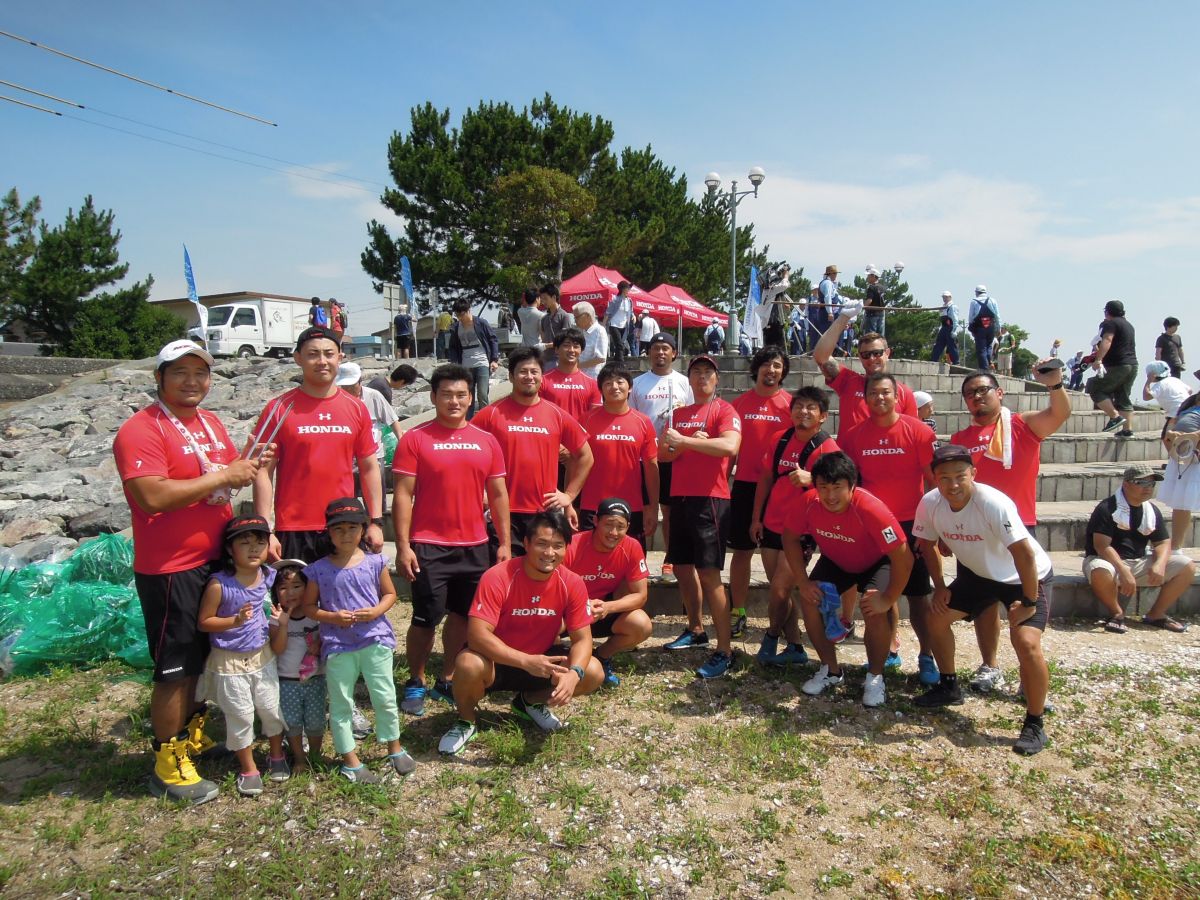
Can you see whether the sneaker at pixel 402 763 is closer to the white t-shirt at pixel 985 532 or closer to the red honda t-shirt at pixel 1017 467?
the white t-shirt at pixel 985 532

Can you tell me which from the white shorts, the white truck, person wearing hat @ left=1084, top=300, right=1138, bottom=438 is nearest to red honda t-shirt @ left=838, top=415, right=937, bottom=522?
the white shorts

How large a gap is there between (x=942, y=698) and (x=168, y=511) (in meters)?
4.05

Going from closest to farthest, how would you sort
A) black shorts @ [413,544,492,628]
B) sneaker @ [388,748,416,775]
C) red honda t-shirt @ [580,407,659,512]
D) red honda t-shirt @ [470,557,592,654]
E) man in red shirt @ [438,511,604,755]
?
sneaker @ [388,748,416,775] < man in red shirt @ [438,511,604,755] < red honda t-shirt @ [470,557,592,654] < black shorts @ [413,544,492,628] < red honda t-shirt @ [580,407,659,512]

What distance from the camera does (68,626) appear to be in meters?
4.62

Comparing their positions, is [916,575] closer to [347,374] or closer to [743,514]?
[743,514]

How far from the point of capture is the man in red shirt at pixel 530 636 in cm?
359

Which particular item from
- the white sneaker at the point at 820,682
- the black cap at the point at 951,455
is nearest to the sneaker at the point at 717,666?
the white sneaker at the point at 820,682

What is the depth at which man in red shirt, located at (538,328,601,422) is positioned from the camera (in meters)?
5.23

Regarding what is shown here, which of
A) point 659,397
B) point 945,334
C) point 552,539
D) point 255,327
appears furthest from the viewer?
point 255,327

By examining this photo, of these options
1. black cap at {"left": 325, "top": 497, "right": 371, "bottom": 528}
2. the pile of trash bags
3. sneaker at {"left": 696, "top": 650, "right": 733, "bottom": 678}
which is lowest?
sneaker at {"left": 696, "top": 650, "right": 733, "bottom": 678}

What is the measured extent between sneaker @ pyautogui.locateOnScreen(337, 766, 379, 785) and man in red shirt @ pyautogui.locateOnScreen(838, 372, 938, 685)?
3098 millimetres

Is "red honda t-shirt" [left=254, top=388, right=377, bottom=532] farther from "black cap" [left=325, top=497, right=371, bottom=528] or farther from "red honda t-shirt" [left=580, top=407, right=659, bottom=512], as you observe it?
"red honda t-shirt" [left=580, top=407, right=659, bottom=512]

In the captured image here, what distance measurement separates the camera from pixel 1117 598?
18.0ft

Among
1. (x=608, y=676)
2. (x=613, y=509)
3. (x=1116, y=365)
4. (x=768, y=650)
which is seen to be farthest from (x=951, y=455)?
(x=1116, y=365)
